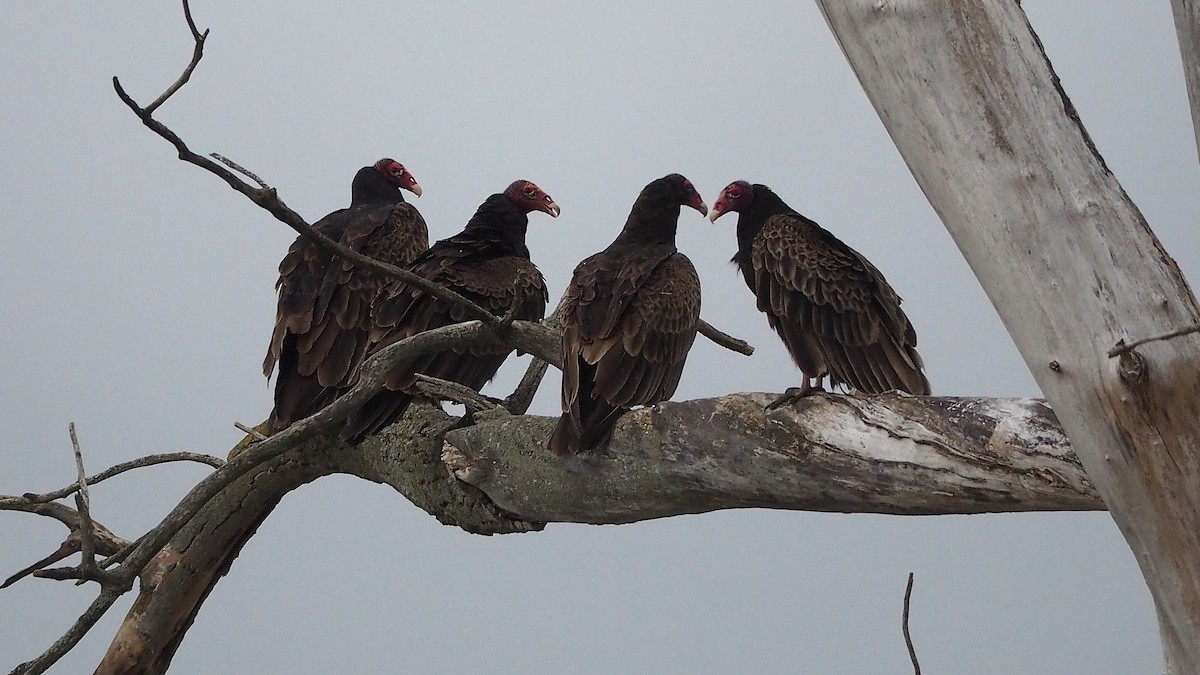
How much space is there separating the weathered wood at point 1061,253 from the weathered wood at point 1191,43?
0.15 m

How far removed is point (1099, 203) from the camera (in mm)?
1675

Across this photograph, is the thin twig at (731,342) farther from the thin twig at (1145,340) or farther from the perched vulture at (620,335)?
the thin twig at (1145,340)

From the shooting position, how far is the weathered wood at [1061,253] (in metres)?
1.62

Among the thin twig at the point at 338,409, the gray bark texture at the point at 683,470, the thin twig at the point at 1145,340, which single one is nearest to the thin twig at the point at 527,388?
the gray bark texture at the point at 683,470

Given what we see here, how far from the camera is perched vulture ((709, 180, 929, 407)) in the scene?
114 inches

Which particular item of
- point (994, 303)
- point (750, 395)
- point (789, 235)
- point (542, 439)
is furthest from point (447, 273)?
point (994, 303)

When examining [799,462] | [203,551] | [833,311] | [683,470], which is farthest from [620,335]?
[203,551]

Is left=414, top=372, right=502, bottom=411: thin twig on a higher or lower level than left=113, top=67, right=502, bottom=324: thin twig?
lower

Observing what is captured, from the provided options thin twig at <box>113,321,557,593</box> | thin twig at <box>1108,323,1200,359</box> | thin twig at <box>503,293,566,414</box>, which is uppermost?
thin twig at <box>503,293,566,414</box>

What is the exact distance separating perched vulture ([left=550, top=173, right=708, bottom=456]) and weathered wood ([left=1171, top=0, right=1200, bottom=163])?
56.2 inches

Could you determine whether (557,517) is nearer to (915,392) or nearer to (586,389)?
(586,389)

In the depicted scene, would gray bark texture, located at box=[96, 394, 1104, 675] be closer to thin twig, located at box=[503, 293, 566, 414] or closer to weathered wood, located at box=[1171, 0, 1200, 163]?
thin twig, located at box=[503, 293, 566, 414]

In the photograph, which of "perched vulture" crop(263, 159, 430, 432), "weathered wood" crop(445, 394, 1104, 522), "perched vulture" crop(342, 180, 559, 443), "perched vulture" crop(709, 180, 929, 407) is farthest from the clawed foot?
"perched vulture" crop(263, 159, 430, 432)

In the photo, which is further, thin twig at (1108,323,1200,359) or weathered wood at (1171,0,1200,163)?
weathered wood at (1171,0,1200,163)
